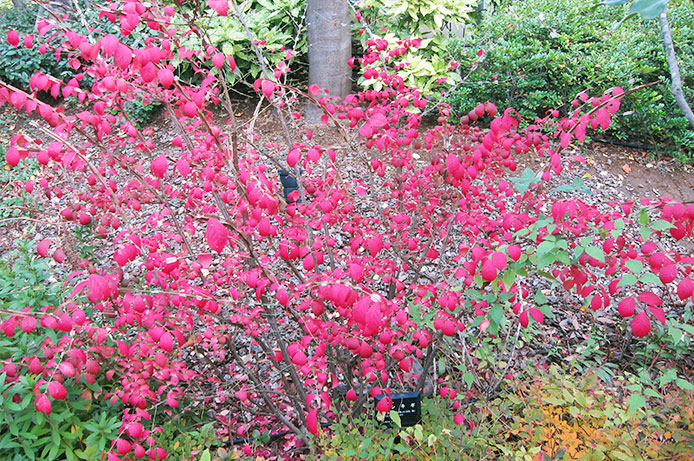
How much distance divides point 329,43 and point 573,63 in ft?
8.51

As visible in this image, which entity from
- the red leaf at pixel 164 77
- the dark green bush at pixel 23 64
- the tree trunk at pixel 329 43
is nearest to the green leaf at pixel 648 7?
the red leaf at pixel 164 77

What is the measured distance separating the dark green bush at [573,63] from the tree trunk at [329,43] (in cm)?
127

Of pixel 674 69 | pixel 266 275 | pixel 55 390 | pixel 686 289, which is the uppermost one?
pixel 674 69

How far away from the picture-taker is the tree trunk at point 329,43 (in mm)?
5035

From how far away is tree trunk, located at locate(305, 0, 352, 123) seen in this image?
504 cm

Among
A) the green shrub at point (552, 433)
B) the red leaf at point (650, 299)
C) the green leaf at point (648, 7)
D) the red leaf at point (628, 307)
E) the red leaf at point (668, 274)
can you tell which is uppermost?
the green leaf at point (648, 7)

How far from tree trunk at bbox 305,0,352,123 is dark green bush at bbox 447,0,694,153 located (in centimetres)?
127

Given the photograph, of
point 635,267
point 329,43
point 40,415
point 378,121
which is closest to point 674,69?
point 635,267

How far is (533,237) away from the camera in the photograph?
1.56 m

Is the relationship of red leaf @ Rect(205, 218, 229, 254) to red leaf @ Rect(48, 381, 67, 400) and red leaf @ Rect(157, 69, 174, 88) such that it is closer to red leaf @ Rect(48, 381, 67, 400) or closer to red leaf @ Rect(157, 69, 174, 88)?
red leaf @ Rect(157, 69, 174, 88)

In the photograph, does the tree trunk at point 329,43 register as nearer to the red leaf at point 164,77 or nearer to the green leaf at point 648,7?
the red leaf at point 164,77

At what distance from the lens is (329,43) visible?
5.11m

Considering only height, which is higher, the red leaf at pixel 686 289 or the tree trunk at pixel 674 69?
the tree trunk at pixel 674 69

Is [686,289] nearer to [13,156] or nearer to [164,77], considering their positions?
[164,77]
